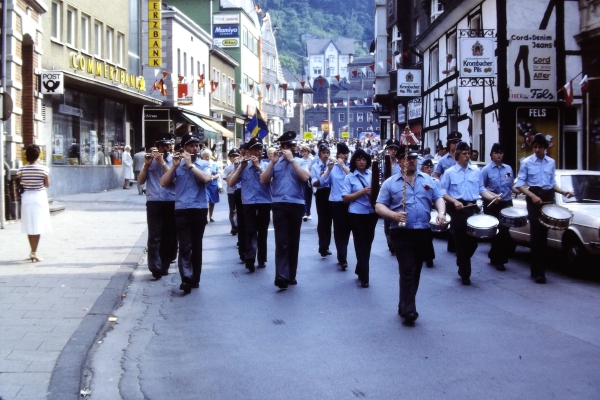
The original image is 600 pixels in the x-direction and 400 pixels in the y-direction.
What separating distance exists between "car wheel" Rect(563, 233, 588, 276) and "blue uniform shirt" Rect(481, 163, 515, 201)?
42.2 inches

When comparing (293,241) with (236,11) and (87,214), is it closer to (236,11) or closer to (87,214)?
(87,214)

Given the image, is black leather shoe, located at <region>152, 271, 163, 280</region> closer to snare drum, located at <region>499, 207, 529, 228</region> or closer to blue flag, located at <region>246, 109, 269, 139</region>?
snare drum, located at <region>499, 207, 529, 228</region>

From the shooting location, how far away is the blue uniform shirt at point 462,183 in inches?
432

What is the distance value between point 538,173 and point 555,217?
0.79 meters

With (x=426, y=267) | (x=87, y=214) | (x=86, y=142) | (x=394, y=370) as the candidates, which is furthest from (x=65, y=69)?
(x=394, y=370)

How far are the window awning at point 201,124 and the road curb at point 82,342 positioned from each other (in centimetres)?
3219

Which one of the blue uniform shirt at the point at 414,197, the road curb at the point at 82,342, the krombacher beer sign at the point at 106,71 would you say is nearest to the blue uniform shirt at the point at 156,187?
the road curb at the point at 82,342

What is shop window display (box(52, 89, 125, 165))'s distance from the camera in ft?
87.6

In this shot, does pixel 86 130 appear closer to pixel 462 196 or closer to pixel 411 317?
pixel 462 196

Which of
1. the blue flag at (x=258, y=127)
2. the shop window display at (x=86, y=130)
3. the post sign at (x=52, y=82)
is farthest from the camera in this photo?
the shop window display at (x=86, y=130)

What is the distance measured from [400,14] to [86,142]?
20.2 m

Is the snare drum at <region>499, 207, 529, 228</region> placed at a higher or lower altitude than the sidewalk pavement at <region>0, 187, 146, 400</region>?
higher

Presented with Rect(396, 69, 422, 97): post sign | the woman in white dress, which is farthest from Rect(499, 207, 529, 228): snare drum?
Rect(396, 69, 422, 97): post sign

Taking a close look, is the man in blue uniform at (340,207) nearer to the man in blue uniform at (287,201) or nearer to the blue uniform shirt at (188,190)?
the man in blue uniform at (287,201)
